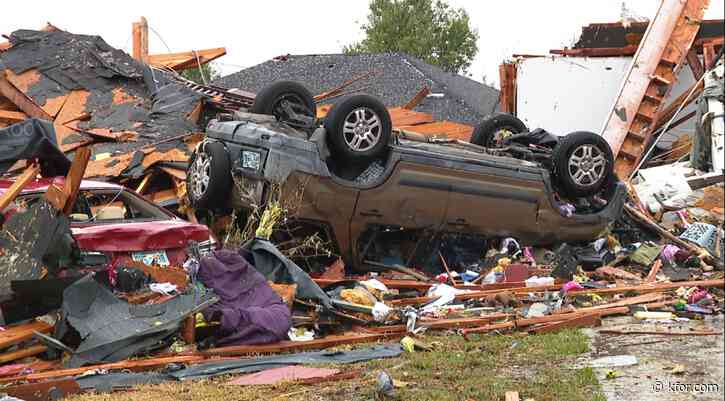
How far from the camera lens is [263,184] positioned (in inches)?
395

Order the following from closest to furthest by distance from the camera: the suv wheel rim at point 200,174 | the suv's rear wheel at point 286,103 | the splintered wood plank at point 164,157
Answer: the suv wheel rim at point 200,174
the suv's rear wheel at point 286,103
the splintered wood plank at point 164,157

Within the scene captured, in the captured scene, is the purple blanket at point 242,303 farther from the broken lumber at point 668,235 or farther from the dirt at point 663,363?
the broken lumber at point 668,235

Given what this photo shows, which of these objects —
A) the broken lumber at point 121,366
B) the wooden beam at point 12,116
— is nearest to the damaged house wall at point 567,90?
the wooden beam at point 12,116

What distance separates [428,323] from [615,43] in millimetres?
14067

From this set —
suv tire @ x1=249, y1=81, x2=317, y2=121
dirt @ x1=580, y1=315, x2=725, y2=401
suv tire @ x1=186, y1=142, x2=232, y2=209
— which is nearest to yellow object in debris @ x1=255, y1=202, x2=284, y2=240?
suv tire @ x1=186, y1=142, x2=232, y2=209

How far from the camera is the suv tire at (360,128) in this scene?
401 inches

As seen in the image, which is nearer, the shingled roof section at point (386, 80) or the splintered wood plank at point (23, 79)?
the splintered wood plank at point (23, 79)

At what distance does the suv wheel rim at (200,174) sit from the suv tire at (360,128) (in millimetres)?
1409

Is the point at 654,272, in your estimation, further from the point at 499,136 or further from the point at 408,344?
the point at 408,344

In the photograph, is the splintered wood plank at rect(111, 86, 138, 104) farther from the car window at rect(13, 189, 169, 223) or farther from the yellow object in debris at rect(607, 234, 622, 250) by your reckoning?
the yellow object in debris at rect(607, 234, 622, 250)

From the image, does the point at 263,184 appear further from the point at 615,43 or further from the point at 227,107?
the point at 615,43

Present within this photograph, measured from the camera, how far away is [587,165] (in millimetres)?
11633

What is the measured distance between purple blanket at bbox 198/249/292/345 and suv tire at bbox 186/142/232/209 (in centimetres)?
211

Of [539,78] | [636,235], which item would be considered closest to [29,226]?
[636,235]
